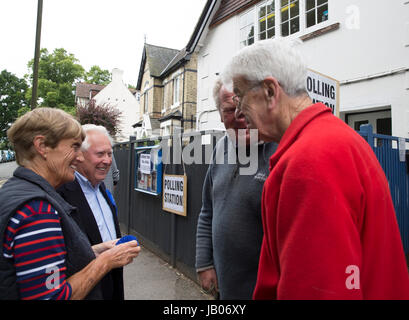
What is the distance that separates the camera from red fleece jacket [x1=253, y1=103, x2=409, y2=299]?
0.81 m

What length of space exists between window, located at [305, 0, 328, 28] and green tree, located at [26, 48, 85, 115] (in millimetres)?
35549

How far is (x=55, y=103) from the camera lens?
38219mm

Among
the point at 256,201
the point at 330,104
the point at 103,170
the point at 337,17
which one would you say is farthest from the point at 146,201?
the point at 337,17

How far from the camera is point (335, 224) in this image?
810 mm

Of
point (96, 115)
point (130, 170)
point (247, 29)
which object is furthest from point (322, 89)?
point (96, 115)

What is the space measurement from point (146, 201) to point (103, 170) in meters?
3.72

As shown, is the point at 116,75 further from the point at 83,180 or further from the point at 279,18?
the point at 83,180

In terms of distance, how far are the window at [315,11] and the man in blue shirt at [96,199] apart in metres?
7.53

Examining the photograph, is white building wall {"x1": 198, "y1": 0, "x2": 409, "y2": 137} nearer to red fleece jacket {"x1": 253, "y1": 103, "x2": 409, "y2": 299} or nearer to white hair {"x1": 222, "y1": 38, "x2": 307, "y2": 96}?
white hair {"x1": 222, "y1": 38, "x2": 307, "y2": 96}

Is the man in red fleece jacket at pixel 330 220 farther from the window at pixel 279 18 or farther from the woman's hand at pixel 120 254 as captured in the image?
the window at pixel 279 18

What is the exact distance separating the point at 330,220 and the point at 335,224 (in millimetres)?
18

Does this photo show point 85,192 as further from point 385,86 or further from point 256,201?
point 385,86

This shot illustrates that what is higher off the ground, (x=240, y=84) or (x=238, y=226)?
(x=240, y=84)

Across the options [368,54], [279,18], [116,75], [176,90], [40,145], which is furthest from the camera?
[116,75]
